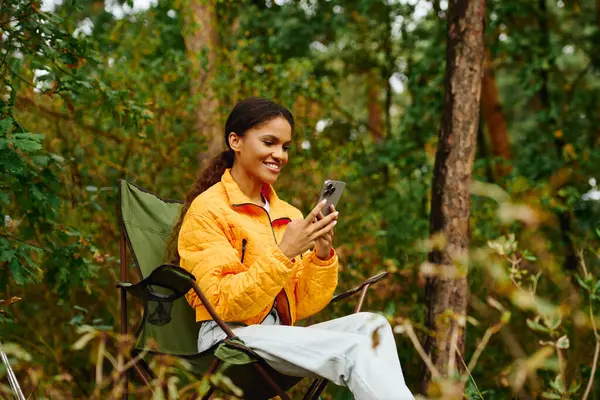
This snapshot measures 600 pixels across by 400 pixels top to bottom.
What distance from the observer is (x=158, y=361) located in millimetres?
2416

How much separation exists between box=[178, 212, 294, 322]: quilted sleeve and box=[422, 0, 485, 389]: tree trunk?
106cm

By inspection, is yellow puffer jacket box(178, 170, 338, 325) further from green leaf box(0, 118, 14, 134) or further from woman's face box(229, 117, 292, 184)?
green leaf box(0, 118, 14, 134)

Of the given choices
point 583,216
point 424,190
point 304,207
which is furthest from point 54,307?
point 583,216

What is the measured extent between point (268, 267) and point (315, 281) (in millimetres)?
398

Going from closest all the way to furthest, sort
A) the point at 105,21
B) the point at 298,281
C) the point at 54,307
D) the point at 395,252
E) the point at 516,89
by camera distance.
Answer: the point at 298,281 → the point at 54,307 → the point at 395,252 → the point at 105,21 → the point at 516,89

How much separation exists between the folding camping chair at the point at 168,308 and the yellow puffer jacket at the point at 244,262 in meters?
0.10

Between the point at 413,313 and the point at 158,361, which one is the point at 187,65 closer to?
the point at 413,313

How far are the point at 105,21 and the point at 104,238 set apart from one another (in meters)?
4.60

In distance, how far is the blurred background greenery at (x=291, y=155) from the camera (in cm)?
294

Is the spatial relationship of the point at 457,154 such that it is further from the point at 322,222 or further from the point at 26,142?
the point at 26,142

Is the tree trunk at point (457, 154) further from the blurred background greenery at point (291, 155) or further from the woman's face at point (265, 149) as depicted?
the woman's face at point (265, 149)

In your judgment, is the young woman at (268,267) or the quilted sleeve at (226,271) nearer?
the young woman at (268,267)

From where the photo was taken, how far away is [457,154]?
3.16 meters

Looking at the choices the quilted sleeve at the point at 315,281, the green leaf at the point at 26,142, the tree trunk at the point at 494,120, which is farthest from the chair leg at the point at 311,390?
the tree trunk at the point at 494,120
